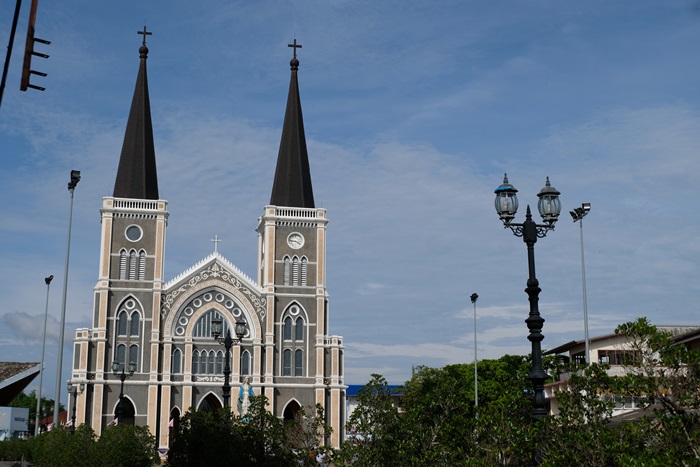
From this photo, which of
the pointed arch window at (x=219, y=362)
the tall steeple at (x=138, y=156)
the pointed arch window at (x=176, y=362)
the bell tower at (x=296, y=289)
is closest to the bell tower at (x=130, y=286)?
the tall steeple at (x=138, y=156)

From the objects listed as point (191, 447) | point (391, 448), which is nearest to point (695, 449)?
point (391, 448)

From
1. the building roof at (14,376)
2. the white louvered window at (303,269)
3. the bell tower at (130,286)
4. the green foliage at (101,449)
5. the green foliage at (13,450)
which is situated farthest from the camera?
→ the white louvered window at (303,269)

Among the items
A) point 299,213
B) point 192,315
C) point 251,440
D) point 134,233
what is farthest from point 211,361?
point 251,440

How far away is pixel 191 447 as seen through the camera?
2684 centimetres

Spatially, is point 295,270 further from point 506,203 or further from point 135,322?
point 506,203

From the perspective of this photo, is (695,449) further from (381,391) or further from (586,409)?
(381,391)

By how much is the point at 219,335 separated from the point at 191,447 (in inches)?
181

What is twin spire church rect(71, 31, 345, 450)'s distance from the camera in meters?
68.9

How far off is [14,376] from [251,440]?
312 inches

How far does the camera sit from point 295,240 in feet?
245

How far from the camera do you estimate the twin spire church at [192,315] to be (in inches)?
2712

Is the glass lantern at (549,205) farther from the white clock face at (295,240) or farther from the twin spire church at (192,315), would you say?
the white clock face at (295,240)

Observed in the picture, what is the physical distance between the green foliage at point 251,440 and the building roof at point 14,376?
4906 mm

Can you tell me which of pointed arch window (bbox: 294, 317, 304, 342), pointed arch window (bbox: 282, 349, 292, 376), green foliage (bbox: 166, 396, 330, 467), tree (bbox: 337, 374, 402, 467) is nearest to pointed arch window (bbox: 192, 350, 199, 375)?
pointed arch window (bbox: 282, 349, 292, 376)
